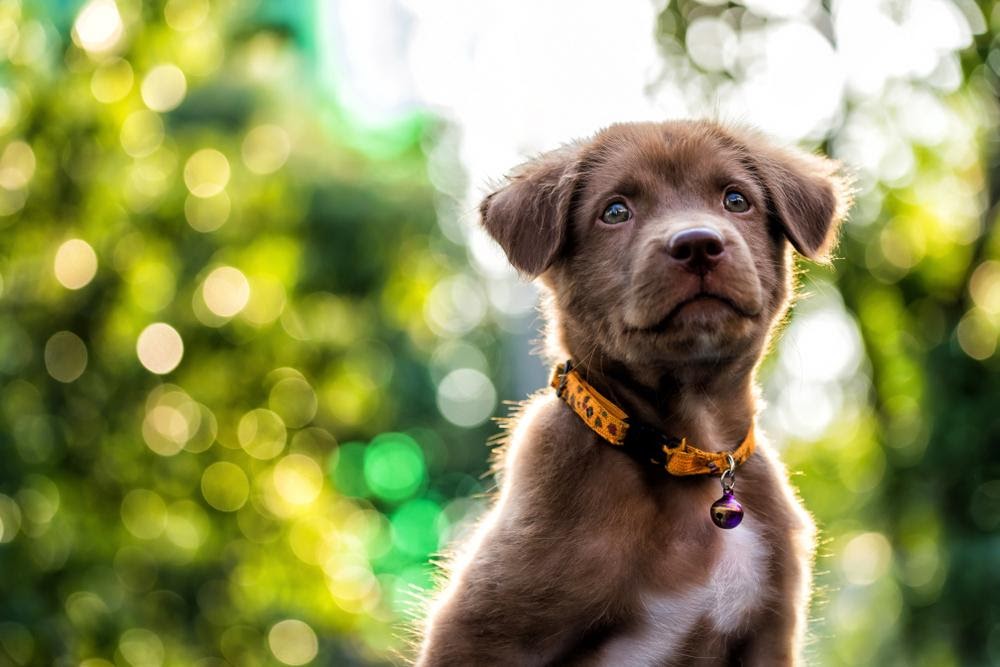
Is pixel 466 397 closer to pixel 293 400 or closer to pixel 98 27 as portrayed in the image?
pixel 293 400

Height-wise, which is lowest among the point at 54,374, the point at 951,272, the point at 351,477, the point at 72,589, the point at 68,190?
the point at 351,477

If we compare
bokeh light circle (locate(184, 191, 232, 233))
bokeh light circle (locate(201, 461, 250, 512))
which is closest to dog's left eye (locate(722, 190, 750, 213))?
bokeh light circle (locate(184, 191, 232, 233))

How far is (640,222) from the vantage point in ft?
12.6

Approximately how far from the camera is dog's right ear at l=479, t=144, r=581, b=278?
3.90 metres

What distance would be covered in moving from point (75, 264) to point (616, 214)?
7.46 meters

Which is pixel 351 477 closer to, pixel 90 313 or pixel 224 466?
pixel 224 466

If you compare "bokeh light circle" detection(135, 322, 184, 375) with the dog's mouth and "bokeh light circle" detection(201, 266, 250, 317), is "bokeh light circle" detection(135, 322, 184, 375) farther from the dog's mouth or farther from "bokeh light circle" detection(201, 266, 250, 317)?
the dog's mouth

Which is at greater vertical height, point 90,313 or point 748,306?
point 748,306

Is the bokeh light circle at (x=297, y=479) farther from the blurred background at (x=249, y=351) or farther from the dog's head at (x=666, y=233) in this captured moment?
the dog's head at (x=666, y=233)

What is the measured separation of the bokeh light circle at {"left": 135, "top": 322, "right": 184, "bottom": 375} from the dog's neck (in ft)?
26.1

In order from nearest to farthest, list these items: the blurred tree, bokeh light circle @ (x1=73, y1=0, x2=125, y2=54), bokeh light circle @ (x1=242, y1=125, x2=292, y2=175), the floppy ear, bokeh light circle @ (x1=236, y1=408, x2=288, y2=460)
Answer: the floppy ear
bokeh light circle @ (x1=73, y1=0, x2=125, y2=54)
the blurred tree
bokeh light circle @ (x1=236, y1=408, x2=288, y2=460)
bokeh light circle @ (x1=242, y1=125, x2=292, y2=175)

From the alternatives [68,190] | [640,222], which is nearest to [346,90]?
[68,190]

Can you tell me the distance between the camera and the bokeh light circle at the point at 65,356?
10.3m

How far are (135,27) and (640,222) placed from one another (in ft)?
23.2
